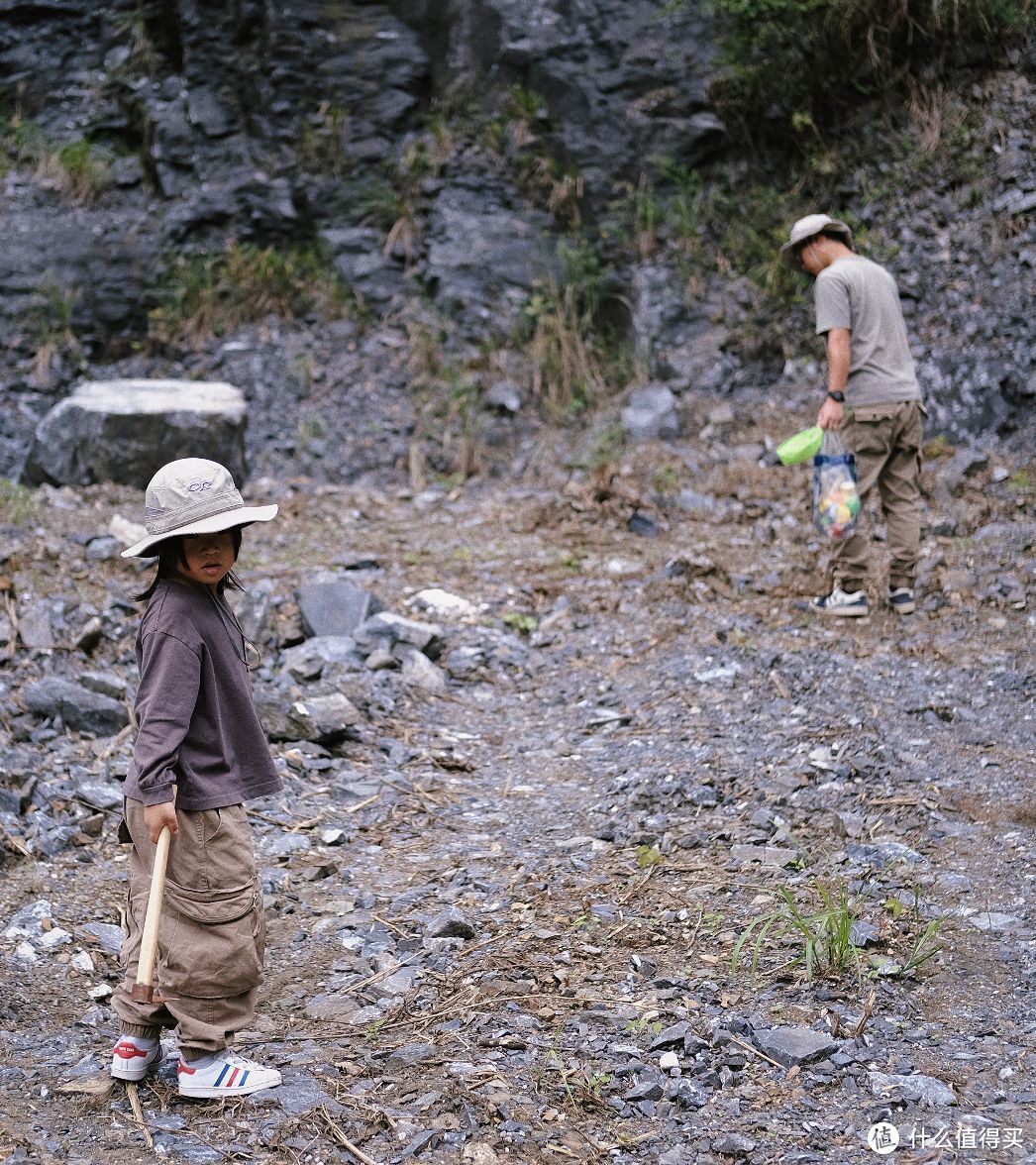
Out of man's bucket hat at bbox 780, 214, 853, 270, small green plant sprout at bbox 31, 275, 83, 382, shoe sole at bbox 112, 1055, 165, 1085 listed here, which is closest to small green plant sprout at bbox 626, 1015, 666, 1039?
shoe sole at bbox 112, 1055, 165, 1085

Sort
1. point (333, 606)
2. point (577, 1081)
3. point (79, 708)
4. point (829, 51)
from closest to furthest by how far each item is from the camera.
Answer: point (577, 1081)
point (79, 708)
point (333, 606)
point (829, 51)

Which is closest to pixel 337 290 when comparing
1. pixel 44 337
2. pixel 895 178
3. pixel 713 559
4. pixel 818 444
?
pixel 44 337

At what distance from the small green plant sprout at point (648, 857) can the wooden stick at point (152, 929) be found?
62.4 inches

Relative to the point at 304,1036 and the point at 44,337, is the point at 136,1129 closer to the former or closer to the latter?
the point at 304,1036

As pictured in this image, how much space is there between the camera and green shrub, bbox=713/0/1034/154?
29.7 feet

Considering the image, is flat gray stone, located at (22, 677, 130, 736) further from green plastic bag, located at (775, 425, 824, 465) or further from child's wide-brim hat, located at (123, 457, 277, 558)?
green plastic bag, located at (775, 425, 824, 465)

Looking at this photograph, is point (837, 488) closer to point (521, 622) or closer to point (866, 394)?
point (866, 394)

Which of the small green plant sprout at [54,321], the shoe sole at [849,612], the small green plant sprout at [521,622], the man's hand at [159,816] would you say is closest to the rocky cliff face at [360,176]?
the small green plant sprout at [54,321]

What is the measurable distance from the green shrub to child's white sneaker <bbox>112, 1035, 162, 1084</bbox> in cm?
904

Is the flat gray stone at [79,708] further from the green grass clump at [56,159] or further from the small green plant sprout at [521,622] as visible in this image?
the green grass clump at [56,159]

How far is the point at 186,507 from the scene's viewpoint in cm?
249

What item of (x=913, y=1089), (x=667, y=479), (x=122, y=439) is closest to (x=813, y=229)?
(x=667, y=479)

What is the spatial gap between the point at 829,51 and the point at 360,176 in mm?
4495

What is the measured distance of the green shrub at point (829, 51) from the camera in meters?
9.04
